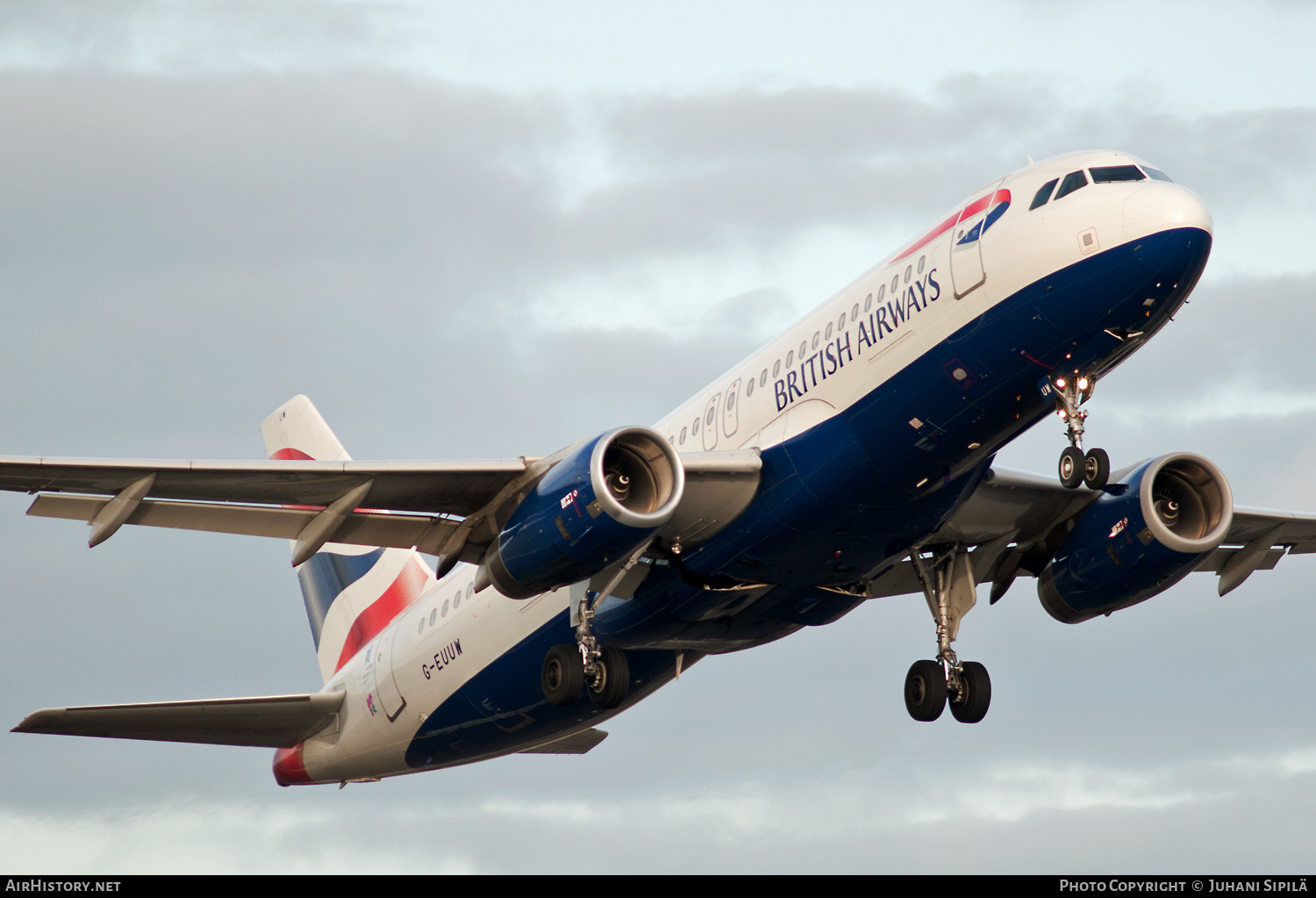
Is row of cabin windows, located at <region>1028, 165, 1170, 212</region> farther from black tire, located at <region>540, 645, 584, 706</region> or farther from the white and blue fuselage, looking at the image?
black tire, located at <region>540, 645, 584, 706</region>

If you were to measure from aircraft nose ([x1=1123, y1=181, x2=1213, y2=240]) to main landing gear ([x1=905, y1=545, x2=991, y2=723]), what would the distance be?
792cm

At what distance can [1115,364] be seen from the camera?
69.3ft

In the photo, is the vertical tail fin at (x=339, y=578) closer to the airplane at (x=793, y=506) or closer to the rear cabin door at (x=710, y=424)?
the airplane at (x=793, y=506)

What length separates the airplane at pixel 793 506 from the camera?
20.5 metres

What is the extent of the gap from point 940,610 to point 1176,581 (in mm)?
4132

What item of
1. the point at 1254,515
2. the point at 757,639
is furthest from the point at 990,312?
the point at 1254,515

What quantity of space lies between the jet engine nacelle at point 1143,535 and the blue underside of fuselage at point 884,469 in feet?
14.0

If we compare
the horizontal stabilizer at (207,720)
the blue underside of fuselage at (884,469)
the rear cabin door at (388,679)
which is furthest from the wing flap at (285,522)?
the rear cabin door at (388,679)

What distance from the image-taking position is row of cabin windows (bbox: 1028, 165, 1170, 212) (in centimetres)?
2031

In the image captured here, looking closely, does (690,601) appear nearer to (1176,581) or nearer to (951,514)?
(951,514)

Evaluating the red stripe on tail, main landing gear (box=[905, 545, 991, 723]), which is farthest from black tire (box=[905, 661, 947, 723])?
the red stripe on tail

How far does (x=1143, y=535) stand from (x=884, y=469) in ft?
21.6

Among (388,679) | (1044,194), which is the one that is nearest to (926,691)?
(1044,194)

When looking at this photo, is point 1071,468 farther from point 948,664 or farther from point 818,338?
point 948,664
